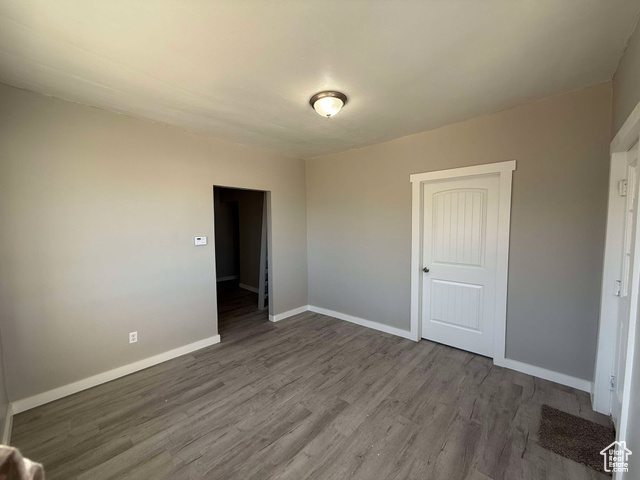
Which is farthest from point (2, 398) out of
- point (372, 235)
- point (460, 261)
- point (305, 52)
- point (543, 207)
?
point (543, 207)

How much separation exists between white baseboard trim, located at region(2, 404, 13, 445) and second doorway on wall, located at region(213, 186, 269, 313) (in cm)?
268

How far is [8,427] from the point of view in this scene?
1905 millimetres

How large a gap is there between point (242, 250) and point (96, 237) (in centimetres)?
382

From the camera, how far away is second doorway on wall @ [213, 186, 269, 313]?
15.8ft

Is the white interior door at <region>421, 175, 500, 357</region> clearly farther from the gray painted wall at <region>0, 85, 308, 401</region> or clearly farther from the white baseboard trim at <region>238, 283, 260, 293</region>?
the white baseboard trim at <region>238, 283, 260, 293</region>

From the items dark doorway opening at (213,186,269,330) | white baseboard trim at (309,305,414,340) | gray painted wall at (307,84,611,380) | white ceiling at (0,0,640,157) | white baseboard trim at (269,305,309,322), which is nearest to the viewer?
white ceiling at (0,0,640,157)

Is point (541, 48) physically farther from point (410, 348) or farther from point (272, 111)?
point (410, 348)

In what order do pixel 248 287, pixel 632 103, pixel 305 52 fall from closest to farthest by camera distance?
1. pixel 632 103
2. pixel 305 52
3. pixel 248 287

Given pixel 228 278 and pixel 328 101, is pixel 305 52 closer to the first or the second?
pixel 328 101

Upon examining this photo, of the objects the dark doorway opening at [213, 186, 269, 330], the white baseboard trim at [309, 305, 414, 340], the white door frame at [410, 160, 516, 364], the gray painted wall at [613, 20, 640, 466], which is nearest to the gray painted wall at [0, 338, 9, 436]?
the dark doorway opening at [213, 186, 269, 330]

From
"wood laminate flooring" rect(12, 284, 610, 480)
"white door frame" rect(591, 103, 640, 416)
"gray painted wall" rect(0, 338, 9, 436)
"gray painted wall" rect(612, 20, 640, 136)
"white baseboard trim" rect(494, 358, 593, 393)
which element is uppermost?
"gray painted wall" rect(612, 20, 640, 136)

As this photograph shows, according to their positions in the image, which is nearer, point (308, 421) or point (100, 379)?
point (308, 421)

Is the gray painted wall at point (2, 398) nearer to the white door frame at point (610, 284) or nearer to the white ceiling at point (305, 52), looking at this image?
the white ceiling at point (305, 52)

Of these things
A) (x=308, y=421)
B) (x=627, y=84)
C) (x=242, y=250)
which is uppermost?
(x=627, y=84)
